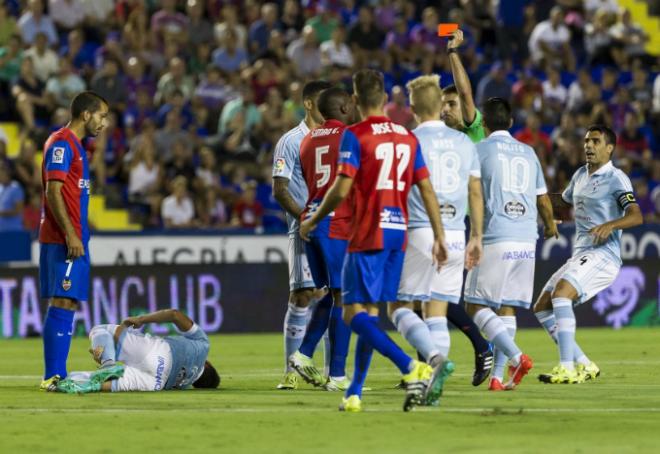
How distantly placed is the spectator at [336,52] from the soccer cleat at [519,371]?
548 inches

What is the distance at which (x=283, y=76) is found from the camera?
956 inches

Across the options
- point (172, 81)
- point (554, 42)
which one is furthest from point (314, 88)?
point (554, 42)

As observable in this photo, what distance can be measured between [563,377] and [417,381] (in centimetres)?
329

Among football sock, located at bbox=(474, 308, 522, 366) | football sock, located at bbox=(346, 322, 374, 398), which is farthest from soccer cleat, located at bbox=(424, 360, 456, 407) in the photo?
football sock, located at bbox=(474, 308, 522, 366)

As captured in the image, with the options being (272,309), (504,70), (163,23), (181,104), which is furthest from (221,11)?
(272,309)

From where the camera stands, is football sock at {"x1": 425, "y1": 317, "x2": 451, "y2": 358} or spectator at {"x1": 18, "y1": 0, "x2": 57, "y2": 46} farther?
spectator at {"x1": 18, "y1": 0, "x2": 57, "y2": 46}

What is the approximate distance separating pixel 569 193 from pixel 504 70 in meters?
12.9

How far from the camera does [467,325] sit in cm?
1183

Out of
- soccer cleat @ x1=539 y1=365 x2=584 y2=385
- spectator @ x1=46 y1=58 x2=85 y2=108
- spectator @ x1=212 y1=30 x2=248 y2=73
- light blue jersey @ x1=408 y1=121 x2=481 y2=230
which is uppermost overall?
spectator @ x1=212 y1=30 x2=248 y2=73

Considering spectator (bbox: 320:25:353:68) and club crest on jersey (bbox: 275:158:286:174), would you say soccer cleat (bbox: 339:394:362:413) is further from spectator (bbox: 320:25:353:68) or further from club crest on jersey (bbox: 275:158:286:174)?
spectator (bbox: 320:25:353:68)

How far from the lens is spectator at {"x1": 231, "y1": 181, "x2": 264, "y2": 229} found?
857 inches

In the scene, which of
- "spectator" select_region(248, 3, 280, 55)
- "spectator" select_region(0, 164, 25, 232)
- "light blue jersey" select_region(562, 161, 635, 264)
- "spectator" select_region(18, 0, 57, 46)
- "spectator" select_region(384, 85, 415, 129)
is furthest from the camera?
"spectator" select_region(248, 3, 280, 55)

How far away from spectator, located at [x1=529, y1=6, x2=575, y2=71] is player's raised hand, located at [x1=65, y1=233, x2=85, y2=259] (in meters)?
17.3

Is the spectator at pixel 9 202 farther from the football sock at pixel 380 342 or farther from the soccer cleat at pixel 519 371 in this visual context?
the football sock at pixel 380 342
